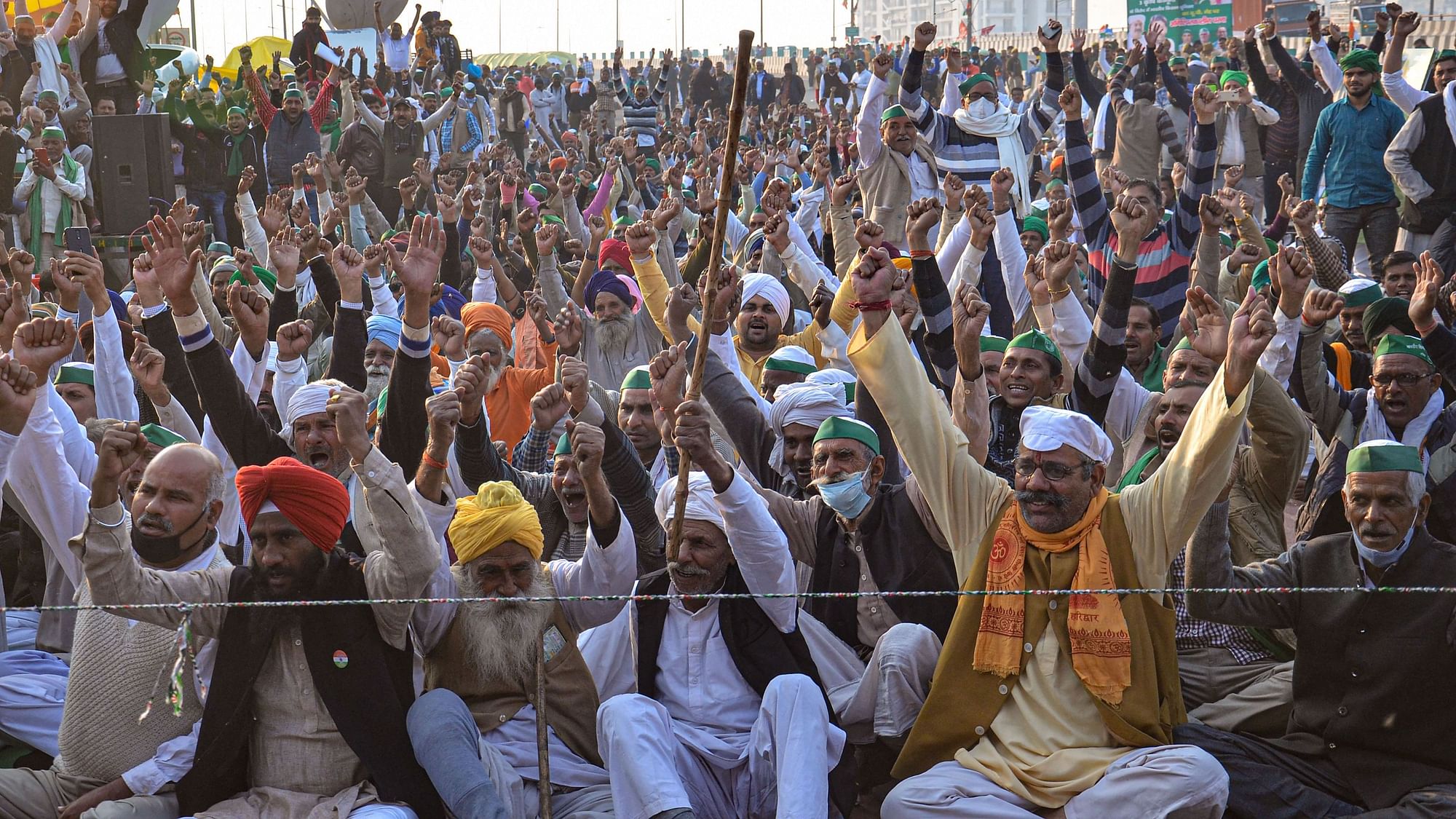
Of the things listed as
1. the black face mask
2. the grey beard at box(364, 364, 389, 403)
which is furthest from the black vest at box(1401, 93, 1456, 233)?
the black face mask

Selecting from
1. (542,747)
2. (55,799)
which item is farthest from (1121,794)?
(55,799)

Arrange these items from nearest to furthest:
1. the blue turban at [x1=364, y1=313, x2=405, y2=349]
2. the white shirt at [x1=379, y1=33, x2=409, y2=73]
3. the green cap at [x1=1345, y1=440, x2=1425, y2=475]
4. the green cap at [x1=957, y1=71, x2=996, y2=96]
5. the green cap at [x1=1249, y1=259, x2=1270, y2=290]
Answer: the green cap at [x1=1345, y1=440, x2=1425, y2=475] < the blue turban at [x1=364, y1=313, x2=405, y2=349] < the green cap at [x1=1249, y1=259, x2=1270, y2=290] < the green cap at [x1=957, y1=71, x2=996, y2=96] < the white shirt at [x1=379, y1=33, x2=409, y2=73]

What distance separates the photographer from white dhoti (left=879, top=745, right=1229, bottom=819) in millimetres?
3646

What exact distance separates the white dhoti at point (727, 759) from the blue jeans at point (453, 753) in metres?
0.34

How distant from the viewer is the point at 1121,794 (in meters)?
3.67

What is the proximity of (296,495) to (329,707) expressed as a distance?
1.77 ft

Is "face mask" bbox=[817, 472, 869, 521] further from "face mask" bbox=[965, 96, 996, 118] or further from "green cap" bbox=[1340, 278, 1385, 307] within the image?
"face mask" bbox=[965, 96, 996, 118]

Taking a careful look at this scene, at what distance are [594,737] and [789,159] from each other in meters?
9.79

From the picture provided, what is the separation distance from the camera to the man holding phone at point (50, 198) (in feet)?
36.7

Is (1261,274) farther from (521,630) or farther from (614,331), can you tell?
(521,630)

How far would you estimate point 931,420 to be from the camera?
4.09 metres

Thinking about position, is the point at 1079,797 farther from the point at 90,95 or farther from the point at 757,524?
the point at 90,95

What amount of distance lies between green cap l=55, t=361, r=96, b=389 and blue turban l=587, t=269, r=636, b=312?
2381mm

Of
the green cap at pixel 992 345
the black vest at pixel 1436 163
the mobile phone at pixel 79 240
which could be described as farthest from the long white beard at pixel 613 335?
the black vest at pixel 1436 163
